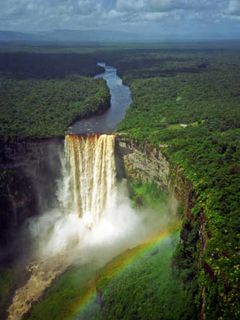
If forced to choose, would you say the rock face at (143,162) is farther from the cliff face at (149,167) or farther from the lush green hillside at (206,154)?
the lush green hillside at (206,154)

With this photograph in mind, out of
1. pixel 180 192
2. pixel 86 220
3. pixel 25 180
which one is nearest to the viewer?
pixel 180 192

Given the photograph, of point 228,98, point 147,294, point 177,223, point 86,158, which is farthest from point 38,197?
point 228,98

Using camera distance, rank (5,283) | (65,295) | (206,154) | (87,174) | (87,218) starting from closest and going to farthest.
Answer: (65,295) < (5,283) < (206,154) < (87,218) < (87,174)

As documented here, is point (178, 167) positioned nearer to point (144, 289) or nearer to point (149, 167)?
point (149, 167)

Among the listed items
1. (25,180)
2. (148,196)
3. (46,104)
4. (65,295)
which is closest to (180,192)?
(148,196)

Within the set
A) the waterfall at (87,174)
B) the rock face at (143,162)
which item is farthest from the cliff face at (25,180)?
the rock face at (143,162)
